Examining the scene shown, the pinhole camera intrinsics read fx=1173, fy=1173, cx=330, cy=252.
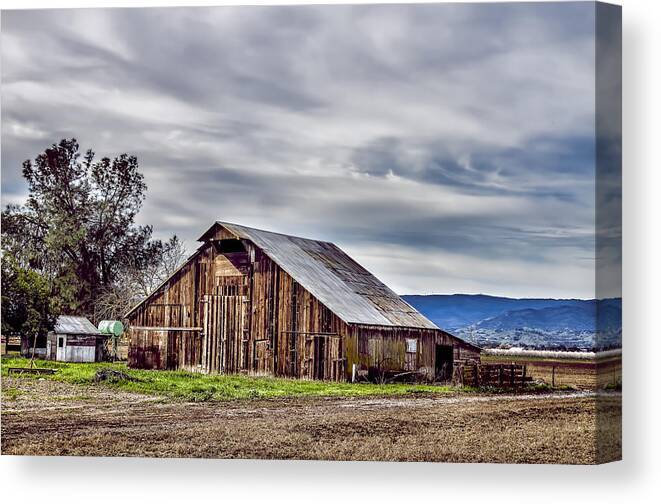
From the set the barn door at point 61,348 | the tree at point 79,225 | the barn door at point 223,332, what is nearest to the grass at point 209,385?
the barn door at point 61,348

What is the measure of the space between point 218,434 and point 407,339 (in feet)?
14.2

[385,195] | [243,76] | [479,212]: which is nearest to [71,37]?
[243,76]

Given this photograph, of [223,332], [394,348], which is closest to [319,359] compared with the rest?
[394,348]

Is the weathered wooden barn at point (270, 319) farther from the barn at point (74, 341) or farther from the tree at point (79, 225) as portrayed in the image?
the tree at point (79, 225)

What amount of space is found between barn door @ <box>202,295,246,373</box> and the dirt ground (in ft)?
5.92

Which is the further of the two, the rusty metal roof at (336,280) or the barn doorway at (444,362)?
the rusty metal roof at (336,280)

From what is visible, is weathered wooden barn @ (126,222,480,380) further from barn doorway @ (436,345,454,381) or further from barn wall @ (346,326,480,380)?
barn doorway @ (436,345,454,381)

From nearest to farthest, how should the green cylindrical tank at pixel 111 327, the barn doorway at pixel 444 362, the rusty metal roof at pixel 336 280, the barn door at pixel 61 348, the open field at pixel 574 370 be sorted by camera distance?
the open field at pixel 574 370
the barn doorway at pixel 444 362
the rusty metal roof at pixel 336 280
the barn door at pixel 61 348
the green cylindrical tank at pixel 111 327

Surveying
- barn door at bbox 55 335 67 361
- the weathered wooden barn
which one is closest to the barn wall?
the weathered wooden barn

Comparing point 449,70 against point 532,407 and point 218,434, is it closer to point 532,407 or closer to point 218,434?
point 532,407

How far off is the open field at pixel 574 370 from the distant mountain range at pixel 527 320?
0.19 metres

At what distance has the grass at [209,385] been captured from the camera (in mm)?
18859

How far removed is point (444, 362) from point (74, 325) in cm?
628

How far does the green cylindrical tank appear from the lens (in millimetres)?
20219
